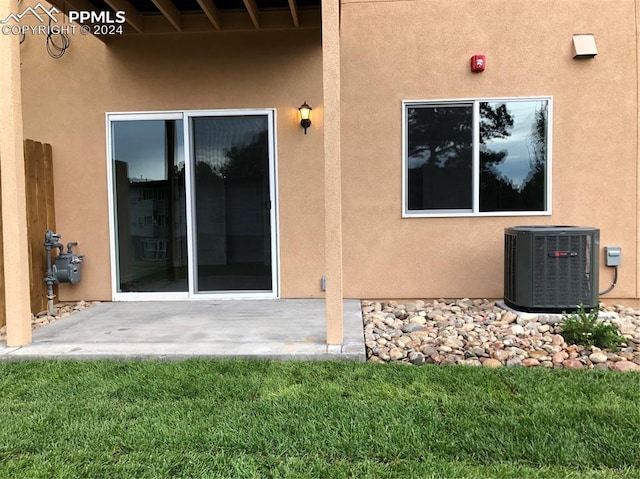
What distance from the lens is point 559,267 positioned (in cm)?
443

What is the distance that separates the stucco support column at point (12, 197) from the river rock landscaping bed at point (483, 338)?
288 cm

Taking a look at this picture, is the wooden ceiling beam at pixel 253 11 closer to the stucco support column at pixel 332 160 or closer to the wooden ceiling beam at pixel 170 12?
the wooden ceiling beam at pixel 170 12

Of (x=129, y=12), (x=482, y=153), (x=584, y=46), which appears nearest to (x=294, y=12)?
(x=129, y=12)

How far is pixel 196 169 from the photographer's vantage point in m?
5.64

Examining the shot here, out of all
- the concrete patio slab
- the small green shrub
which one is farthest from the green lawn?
the small green shrub

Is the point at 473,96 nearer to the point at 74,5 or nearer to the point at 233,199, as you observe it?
the point at 233,199

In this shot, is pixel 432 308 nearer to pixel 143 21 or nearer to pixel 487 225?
pixel 487 225

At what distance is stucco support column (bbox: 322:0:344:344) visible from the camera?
3475 mm

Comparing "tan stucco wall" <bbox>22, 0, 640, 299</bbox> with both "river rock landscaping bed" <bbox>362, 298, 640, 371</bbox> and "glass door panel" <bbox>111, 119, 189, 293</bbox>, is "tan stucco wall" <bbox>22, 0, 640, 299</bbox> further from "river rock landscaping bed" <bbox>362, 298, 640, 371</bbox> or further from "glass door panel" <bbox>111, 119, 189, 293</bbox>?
"river rock landscaping bed" <bbox>362, 298, 640, 371</bbox>

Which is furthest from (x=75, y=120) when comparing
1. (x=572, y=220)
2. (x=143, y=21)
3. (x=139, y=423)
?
(x=572, y=220)

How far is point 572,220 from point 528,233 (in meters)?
1.24

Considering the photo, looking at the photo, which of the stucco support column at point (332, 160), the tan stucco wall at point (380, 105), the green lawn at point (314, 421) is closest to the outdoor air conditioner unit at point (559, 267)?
the tan stucco wall at point (380, 105)

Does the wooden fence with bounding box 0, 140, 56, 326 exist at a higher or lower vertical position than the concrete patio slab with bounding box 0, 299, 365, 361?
higher

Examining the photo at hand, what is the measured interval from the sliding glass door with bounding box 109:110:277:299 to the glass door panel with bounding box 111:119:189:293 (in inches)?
0.5
